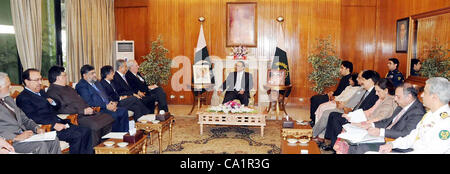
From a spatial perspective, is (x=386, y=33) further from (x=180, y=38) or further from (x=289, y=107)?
(x=180, y=38)

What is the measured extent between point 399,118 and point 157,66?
630cm

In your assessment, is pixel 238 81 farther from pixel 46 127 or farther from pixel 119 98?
pixel 46 127

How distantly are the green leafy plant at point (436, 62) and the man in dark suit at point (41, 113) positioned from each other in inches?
221

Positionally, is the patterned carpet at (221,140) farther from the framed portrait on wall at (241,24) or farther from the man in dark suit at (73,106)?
the framed portrait on wall at (241,24)

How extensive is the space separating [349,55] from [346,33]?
610 millimetres

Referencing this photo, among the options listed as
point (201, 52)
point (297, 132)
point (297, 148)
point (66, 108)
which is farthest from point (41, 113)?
point (201, 52)

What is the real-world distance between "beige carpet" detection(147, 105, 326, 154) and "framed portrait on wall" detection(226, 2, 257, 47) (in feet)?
9.22

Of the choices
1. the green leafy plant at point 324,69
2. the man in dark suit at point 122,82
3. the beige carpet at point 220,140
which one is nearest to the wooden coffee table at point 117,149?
the beige carpet at point 220,140

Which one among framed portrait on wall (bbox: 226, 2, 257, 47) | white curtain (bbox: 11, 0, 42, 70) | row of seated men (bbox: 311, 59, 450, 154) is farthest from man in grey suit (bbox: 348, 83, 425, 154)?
framed portrait on wall (bbox: 226, 2, 257, 47)

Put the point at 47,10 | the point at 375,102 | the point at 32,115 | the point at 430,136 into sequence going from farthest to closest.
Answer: the point at 47,10, the point at 375,102, the point at 32,115, the point at 430,136

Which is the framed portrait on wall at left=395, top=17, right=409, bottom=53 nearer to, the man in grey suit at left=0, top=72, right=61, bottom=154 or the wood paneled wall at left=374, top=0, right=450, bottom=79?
the wood paneled wall at left=374, top=0, right=450, bottom=79

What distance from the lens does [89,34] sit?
25.9ft

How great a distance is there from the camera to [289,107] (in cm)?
905

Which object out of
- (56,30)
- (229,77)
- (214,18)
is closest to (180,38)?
(214,18)
